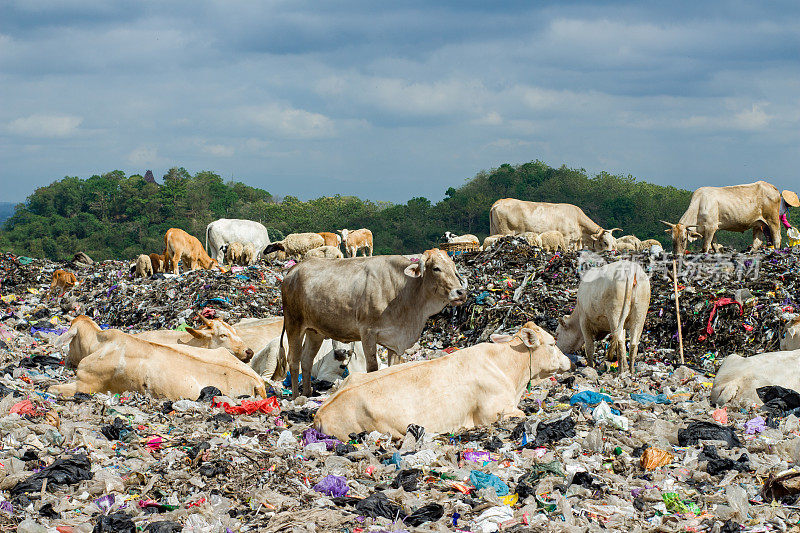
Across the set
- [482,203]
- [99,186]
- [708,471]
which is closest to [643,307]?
[708,471]

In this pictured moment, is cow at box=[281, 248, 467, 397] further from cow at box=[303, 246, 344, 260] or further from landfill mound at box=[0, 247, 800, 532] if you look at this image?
cow at box=[303, 246, 344, 260]

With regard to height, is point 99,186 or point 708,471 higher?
point 99,186

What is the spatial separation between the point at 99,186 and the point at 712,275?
7271 cm

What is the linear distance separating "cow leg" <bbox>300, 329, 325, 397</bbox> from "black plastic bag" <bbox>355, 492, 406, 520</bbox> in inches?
172

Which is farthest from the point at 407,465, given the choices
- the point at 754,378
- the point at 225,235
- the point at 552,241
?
the point at 225,235

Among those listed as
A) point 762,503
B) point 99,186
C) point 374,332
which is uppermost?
point 99,186

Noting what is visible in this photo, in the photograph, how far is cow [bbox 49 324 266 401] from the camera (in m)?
7.86

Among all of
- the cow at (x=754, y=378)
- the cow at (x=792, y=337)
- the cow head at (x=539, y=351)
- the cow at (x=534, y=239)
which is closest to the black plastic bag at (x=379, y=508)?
the cow head at (x=539, y=351)

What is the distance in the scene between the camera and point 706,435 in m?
6.21

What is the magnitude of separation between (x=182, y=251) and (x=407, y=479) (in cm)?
1673

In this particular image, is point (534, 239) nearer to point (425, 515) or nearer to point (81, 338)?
point (81, 338)

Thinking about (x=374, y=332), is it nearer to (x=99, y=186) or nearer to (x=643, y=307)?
(x=643, y=307)

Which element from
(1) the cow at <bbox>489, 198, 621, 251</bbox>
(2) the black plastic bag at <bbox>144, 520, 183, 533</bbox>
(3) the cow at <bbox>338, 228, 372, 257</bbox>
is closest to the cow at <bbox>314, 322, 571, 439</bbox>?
(2) the black plastic bag at <bbox>144, 520, 183, 533</bbox>

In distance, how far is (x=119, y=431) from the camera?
6312mm
